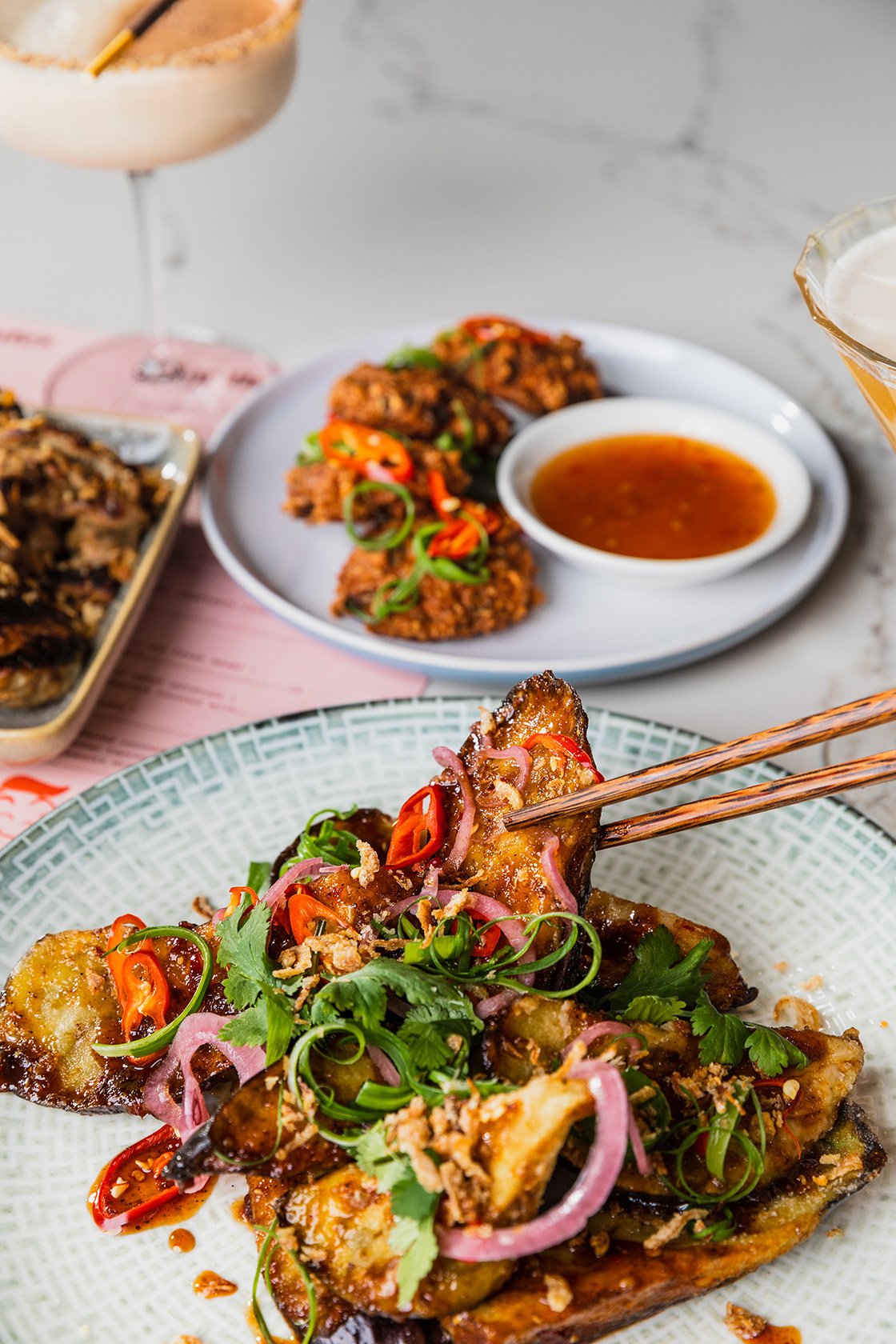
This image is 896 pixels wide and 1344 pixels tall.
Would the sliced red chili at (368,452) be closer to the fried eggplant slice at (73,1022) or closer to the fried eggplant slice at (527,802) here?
the fried eggplant slice at (527,802)

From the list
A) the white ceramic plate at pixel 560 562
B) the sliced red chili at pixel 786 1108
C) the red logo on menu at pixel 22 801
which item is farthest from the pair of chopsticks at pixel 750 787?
the red logo on menu at pixel 22 801

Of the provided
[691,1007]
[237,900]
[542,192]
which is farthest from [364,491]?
[542,192]

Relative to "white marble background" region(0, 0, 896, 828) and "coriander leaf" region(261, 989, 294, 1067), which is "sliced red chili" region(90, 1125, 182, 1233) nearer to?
"coriander leaf" region(261, 989, 294, 1067)

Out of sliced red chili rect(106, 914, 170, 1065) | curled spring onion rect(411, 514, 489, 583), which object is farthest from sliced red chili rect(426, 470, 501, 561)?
sliced red chili rect(106, 914, 170, 1065)

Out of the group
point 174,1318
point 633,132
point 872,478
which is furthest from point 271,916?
point 633,132

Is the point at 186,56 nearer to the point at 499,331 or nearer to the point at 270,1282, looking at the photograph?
the point at 499,331

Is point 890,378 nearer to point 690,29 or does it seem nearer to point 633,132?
point 633,132
